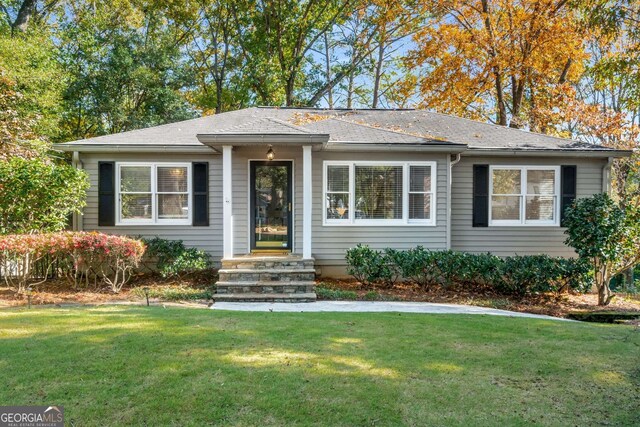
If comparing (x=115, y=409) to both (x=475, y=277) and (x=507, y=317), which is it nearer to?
(x=507, y=317)

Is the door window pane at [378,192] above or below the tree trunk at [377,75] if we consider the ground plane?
below

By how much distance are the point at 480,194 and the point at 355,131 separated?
135 inches

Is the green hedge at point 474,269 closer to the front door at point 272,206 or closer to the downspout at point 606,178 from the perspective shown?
the front door at point 272,206

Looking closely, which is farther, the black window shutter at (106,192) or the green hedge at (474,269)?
the black window shutter at (106,192)

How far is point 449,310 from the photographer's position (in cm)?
664

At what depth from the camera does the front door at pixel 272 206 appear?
30.7 ft

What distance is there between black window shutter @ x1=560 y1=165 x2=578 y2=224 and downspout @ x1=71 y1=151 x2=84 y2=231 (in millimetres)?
11401

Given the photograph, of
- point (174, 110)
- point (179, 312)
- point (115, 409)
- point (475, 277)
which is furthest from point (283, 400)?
point (174, 110)

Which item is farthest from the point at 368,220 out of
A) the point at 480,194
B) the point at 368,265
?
the point at 480,194

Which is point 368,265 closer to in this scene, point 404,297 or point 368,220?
point 404,297

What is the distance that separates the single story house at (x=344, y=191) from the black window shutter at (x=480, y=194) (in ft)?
0.08

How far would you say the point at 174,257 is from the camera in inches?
338

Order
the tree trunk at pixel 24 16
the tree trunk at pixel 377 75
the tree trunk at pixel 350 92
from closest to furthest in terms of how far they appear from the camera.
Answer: the tree trunk at pixel 24 16, the tree trunk at pixel 377 75, the tree trunk at pixel 350 92

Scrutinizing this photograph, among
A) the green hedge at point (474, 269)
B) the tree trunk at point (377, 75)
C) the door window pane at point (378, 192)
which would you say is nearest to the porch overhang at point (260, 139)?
the door window pane at point (378, 192)
